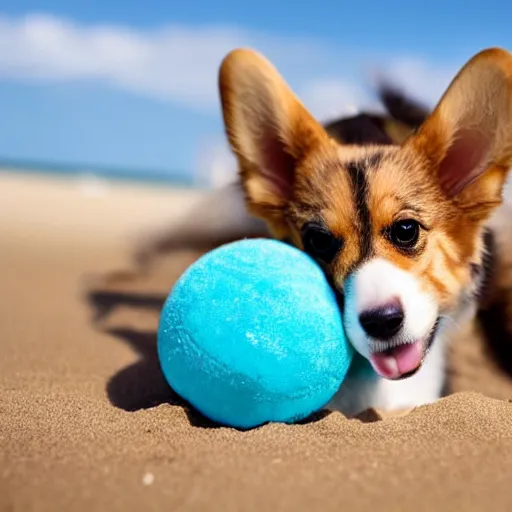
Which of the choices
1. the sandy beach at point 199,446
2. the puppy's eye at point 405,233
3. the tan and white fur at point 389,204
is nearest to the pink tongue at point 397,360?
the tan and white fur at point 389,204

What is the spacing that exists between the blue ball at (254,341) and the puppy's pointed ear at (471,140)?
0.67 metres

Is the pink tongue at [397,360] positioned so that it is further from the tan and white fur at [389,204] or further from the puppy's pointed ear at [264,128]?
the puppy's pointed ear at [264,128]

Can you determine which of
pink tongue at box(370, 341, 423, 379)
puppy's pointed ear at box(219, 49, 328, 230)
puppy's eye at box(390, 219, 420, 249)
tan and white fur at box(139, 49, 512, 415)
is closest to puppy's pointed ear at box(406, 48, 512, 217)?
tan and white fur at box(139, 49, 512, 415)

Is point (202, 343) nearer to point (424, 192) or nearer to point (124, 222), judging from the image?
point (424, 192)

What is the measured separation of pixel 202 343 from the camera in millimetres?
2018

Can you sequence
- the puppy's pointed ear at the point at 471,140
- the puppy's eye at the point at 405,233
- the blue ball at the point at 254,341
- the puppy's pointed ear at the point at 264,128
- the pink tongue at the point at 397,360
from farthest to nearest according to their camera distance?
1. the puppy's pointed ear at the point at 264,128
2. the puppy's pointed ear at the point at 471,140
3. the puppy's eye at the point at 405,233
4. the pink tongue at the point at 397,360
5. the blue ball at the point at 254,341

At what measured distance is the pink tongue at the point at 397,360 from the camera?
2141 mm

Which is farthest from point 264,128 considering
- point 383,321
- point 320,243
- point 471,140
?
point 383,321

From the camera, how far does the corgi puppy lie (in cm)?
214

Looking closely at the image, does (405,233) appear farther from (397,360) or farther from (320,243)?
(397,360)

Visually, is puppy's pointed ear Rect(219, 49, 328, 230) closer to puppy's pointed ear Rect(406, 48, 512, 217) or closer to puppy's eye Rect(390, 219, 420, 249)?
puppy's pointed ear Rect(406, 48, 512, 217)

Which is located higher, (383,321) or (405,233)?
(405,233)

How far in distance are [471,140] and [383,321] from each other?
872 mm

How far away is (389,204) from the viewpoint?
2271mm
